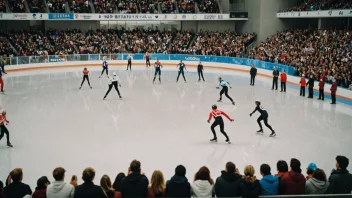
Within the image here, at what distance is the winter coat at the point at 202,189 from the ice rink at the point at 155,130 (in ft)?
12.0

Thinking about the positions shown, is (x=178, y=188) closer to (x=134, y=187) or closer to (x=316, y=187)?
(x=134, y=187)

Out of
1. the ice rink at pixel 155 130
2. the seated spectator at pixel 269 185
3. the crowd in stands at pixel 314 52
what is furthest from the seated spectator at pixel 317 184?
the crowd in stands at pixel 314 52

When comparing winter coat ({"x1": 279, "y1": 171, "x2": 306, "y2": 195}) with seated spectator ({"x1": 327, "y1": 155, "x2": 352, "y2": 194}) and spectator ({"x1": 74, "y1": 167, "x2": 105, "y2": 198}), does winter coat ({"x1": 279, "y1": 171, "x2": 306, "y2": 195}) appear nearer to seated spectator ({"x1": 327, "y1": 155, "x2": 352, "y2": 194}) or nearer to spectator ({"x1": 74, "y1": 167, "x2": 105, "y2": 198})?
seated spectator ({"x1": 327, "y1": 155, "x2": 352, "y2": 194})

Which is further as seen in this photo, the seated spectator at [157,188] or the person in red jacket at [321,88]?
the person in red jacket at [321,88]

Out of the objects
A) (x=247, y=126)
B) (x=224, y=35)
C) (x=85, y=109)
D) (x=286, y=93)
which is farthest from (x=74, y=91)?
(x=224, y=35)

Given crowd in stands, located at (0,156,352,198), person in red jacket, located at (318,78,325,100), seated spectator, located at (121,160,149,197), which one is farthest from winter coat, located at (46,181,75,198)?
person in red jacket, located at (318,78,325,100)

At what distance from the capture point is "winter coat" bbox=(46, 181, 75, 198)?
15.3 feet

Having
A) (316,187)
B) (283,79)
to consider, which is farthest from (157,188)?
(283,79)

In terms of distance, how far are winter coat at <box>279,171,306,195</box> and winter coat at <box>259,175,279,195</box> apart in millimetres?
98

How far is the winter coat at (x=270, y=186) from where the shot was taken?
16.6 feet

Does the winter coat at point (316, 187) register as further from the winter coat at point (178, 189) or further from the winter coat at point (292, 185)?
the winter coat at point (178, 189)

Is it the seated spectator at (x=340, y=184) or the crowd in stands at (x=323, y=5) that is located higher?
the crowd in stands at (x=323, y=5)

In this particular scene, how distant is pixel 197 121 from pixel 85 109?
197 inches

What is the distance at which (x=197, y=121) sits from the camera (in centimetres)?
1388
